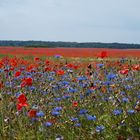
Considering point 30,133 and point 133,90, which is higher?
point 133,90

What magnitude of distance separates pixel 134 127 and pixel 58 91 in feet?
6.16

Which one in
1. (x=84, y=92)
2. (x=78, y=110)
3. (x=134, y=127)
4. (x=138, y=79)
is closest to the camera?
(x=134, y=127)

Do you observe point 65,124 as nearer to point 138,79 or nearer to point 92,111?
point 92,111

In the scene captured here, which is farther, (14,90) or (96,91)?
(14,90)

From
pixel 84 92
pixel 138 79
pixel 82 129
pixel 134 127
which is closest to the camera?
pixel 134 127

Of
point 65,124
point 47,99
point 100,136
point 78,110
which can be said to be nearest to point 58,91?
point 47,99

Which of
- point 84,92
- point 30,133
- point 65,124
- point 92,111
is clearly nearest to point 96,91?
point 84,92

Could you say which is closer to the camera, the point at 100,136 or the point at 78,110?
the point at 100,136

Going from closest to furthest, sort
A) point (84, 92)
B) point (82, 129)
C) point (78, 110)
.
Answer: point (82, 129) → point (78, 110) → point (84, 92)

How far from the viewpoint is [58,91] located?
5.89 metres

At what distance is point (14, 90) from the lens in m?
6.21

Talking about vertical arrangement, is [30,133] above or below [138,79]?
below

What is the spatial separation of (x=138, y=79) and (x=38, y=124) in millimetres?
1954

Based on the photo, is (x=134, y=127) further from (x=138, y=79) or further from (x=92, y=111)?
(x=138, y=79)
